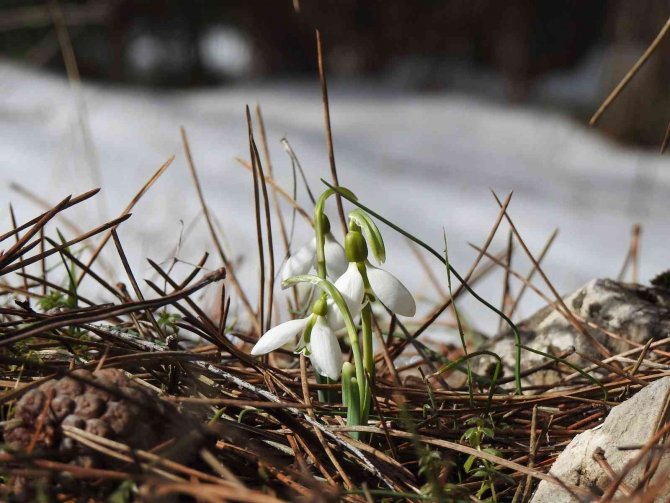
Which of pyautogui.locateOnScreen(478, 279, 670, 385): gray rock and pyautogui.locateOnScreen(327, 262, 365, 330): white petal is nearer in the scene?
pyautogui.locateOnScreen(327, 262, 365, 330): white petal

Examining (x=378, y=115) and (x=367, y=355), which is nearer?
(x=367, y=355)

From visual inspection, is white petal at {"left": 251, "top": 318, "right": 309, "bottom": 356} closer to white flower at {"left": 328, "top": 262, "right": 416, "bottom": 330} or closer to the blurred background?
white flower at {"left": 328, "top": 262, "right": 416, "bottom": 330}

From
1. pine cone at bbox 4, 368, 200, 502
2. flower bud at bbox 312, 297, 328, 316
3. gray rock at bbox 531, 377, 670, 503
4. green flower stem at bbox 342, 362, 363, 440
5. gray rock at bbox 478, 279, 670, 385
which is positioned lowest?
gray rock at bbox 478, 279, 670, 385

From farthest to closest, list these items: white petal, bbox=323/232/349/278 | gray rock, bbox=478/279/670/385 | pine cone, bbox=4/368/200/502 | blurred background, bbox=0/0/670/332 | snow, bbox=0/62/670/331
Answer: blurred background, bbox=0/0/670/332 → snow, bbox=0/62/670/331 → gray rock, bbox=478/279/670/385 → white petal, bbox=323/232/349/278 → pine cone, bbox=4/368/200/502

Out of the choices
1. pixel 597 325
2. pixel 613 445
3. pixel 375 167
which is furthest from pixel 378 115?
pixel 613 445

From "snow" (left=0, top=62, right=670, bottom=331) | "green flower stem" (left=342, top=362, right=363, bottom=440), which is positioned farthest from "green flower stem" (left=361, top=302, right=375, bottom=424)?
"snow" (left=0, top=62, right=670, bottom=331)

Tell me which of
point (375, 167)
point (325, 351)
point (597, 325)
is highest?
point (325, 351)

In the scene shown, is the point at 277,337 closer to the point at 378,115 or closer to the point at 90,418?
the point at 90,418

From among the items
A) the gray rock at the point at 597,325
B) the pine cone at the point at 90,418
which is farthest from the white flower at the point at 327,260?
the gray rock at the point at 597,325
